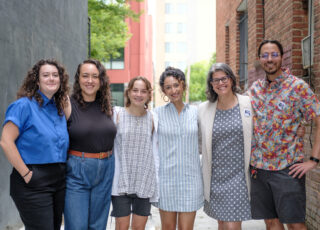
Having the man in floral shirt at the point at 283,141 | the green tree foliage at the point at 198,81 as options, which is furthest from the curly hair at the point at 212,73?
the green tree foliage at the point at 198,81

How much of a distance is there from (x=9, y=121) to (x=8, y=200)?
2.64 metres

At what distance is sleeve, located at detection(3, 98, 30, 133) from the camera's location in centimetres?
271

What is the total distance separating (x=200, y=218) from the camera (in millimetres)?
5695

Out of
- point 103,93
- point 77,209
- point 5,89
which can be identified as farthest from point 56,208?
point 5,89

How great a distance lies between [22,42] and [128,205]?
330cm

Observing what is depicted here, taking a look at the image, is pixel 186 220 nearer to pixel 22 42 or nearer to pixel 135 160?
pixel 135 160

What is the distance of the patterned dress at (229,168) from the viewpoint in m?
3.30

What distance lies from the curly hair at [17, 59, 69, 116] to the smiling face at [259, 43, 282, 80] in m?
1.91

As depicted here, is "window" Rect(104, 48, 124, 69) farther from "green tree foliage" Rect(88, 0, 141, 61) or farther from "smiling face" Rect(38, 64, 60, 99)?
"smiling face" Rect(38, 64, 60, 99)

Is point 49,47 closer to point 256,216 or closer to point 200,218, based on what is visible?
point 200,218

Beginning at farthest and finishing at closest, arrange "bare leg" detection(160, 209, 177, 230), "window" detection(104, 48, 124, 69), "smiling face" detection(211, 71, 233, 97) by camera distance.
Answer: "window" detection(104, 48, 124, 69), "bare leg" detection(160, 209, 177, 230), "smiling face" detection(211, 71, 233, 97)

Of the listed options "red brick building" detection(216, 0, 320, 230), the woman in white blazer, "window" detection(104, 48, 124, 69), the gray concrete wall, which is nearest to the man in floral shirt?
the woman in white blazer

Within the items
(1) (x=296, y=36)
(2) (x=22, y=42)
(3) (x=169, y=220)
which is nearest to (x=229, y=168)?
(3) (x=169, y=220)

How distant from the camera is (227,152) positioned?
130 inches
